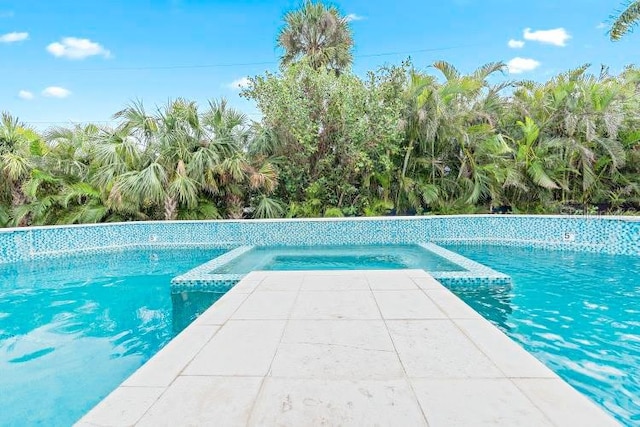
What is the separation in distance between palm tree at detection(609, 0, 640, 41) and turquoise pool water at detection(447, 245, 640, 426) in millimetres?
7366

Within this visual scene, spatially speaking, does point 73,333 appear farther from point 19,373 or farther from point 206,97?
point 206,97

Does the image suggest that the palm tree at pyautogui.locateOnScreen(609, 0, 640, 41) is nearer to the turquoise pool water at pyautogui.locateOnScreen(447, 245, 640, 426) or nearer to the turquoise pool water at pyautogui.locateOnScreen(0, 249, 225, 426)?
the turquoise pool water at pyautogui.locateOnScreen(447, 245, 640, 426)

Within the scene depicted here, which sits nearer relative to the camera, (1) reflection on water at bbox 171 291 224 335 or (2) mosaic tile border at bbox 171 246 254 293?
(1) reflection on water at bbox 171 291 224 335

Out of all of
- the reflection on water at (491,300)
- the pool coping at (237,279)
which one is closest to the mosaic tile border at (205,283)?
the pool coping at (237,279)

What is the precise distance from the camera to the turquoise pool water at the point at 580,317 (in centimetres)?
289

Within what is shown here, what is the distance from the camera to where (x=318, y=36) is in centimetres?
1419

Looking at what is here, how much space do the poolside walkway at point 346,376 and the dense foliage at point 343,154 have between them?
7258 millimetres

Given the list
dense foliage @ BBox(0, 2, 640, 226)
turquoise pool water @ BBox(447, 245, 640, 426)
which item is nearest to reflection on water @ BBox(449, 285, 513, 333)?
turquoise pool water @ BBox(447, 245, 640, 426)

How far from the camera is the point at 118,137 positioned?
404 inches

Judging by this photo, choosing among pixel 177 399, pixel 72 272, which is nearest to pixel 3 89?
pixel 72 272

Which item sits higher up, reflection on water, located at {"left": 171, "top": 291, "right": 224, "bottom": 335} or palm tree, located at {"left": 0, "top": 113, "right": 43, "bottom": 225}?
palm tree, located at {"left": 0, "top": 113, "right": 43, "bottom": 225}

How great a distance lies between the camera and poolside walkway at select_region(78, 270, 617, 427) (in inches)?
73.9

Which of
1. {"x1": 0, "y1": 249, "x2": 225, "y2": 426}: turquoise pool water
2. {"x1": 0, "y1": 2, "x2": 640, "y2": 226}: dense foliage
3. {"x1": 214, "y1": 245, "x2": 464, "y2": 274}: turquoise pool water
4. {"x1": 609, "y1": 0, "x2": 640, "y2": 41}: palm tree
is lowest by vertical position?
{"x1": 0, "y1": 249, "x2": 225, "y2": 426}: turquoise pool water

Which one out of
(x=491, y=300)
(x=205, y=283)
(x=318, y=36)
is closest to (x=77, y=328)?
(x=205, y=283)
